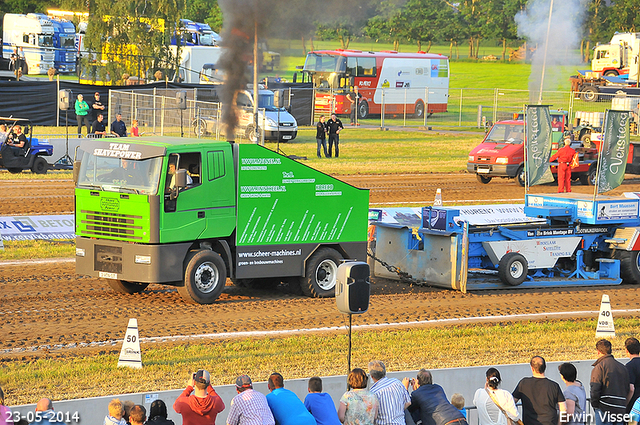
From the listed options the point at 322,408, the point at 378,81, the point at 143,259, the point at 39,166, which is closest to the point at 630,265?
the point at 143,259

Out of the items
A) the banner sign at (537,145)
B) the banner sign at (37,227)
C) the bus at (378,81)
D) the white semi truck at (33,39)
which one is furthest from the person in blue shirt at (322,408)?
the white semi truck at (33,39)

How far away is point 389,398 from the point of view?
747 centimetres

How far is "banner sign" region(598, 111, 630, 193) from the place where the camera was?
17.1 metres

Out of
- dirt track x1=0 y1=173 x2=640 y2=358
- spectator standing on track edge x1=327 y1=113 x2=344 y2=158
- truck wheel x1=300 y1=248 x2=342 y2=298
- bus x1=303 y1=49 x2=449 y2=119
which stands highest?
bus x1=303 y1=49 x2=449 y2=119

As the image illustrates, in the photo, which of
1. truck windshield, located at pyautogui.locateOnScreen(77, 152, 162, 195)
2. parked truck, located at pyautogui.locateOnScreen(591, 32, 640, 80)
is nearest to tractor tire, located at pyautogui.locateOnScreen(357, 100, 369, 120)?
parked truck, located at pyautogui.locateOnScreen(591, 32, 640, 80)

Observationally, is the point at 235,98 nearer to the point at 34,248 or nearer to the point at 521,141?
the point at 34,248

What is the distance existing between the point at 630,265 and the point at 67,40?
46722 millimetres

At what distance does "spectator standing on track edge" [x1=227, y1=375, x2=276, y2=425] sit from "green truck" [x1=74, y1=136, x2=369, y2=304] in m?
5.61

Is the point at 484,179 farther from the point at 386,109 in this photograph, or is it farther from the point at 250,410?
the point at 250,410

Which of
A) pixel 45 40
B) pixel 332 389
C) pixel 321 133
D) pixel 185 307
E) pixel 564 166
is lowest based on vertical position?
pixel 185 307

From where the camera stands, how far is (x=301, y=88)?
4281cm

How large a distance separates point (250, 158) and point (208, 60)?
1448 inches

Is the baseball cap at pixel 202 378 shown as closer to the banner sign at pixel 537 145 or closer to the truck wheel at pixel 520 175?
the banner sign at pixel 537 145

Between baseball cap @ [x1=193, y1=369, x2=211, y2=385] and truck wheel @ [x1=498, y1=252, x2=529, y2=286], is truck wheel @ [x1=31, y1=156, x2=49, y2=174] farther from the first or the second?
baseball cap @ [x1=193, y1=369, x2=211, y2=385]
